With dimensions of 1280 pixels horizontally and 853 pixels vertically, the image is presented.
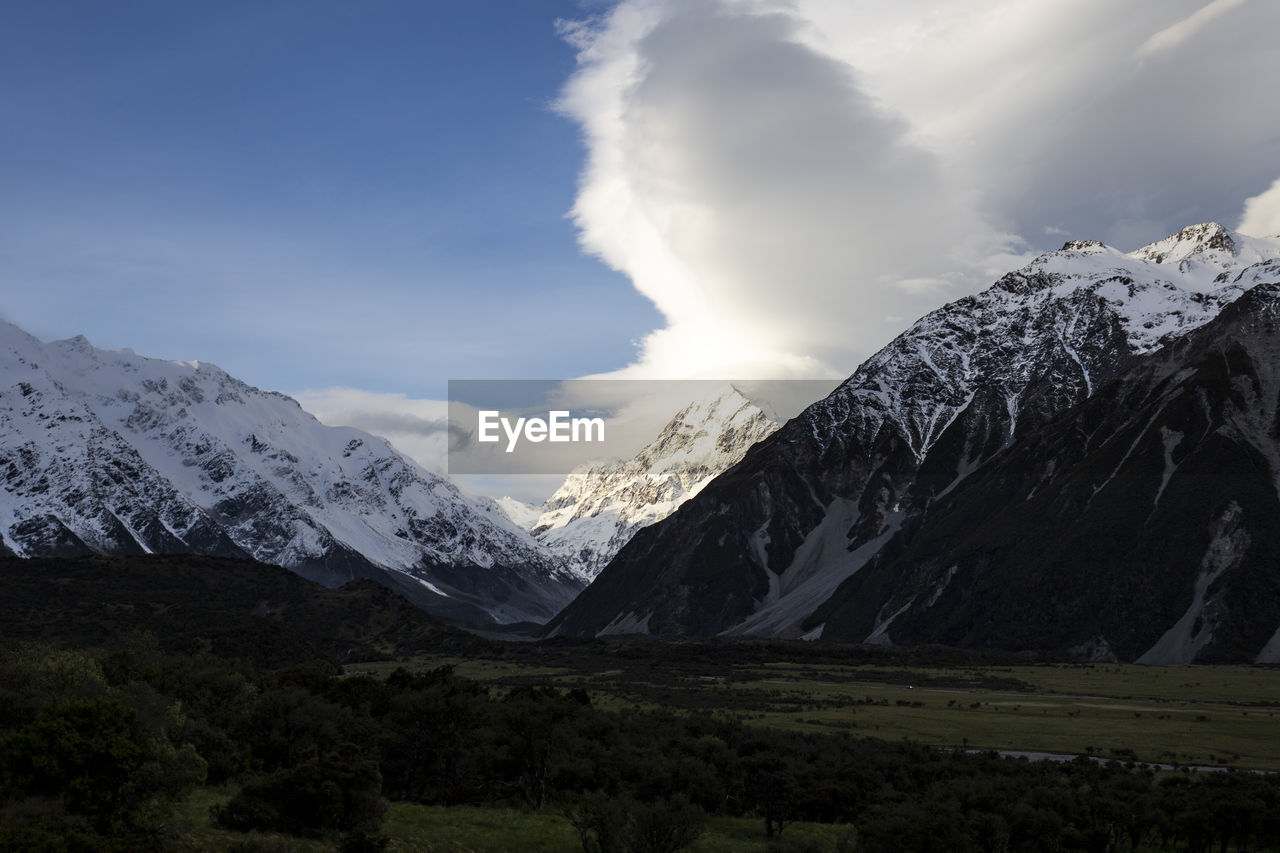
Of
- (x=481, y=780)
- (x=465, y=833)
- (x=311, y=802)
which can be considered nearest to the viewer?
(x=311, y=802)

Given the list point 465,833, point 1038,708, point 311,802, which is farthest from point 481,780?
point 1038,708

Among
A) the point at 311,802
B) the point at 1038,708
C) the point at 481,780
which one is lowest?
the point at 1038,708

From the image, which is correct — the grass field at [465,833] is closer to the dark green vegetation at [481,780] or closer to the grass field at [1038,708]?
the dark green vegetation at [481,780]

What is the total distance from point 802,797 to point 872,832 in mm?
23551

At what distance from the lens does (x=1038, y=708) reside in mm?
147625

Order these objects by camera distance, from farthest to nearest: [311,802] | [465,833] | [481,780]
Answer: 1. [481,780]
2. [465,833]
3. [311,802]

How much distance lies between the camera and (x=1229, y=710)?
14062 cm

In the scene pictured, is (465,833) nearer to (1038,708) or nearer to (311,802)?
(311,802)

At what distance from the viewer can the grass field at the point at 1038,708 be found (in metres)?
114

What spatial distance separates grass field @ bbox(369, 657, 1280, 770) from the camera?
113500 millimetres

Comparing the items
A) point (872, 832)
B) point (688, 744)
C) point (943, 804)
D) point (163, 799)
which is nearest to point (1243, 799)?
point (943, 804)

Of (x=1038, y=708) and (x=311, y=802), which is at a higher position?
(x=311, y=802)

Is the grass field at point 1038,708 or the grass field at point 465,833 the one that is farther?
the grass field at point 1038,708

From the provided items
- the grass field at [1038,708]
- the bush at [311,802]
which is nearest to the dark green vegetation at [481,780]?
the bush at [311,802]
